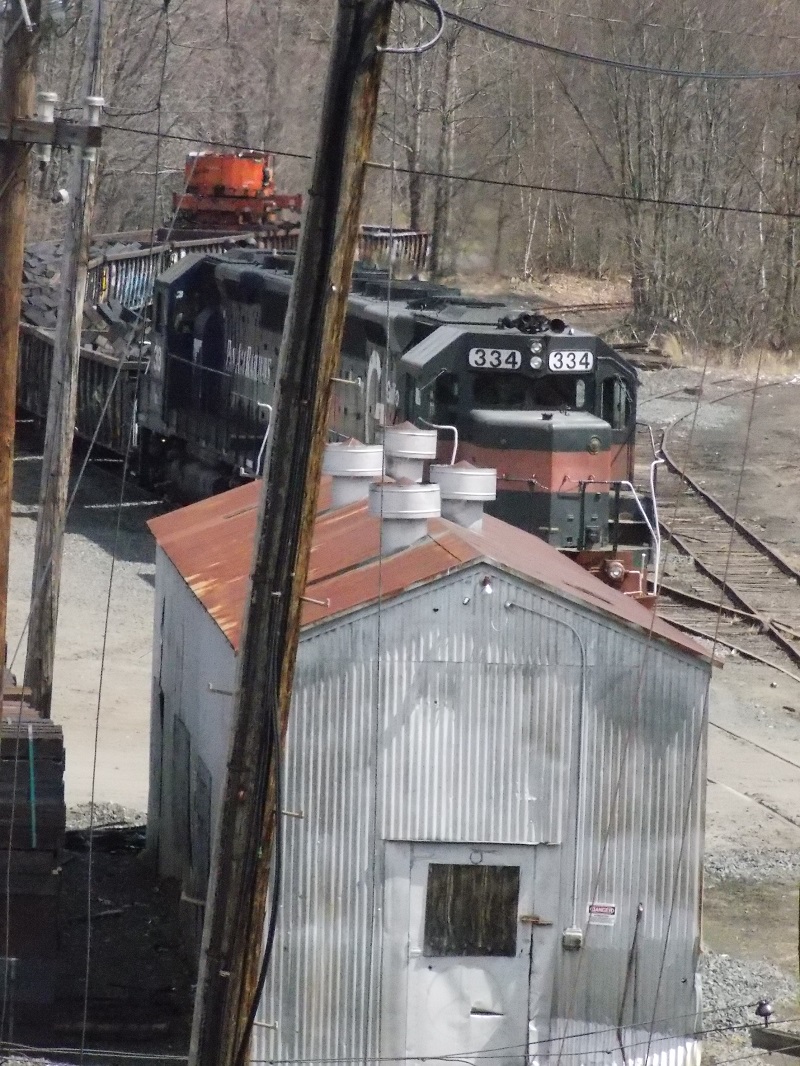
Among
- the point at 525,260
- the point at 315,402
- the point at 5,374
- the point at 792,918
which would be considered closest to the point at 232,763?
the point at 315,402

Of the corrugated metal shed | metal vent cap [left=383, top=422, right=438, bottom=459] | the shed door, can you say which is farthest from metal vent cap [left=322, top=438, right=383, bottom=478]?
the shed door

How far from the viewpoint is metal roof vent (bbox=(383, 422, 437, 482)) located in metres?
12.6

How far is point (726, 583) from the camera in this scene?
24.6 m

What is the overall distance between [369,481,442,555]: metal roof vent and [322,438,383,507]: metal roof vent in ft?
4.75

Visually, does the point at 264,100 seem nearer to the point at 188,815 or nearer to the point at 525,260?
the point at 525,260

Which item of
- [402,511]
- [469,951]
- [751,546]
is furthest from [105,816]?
[751,546]

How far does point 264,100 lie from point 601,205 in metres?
15.0

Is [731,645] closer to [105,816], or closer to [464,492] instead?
[105,816]

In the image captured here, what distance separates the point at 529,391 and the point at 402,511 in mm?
9756

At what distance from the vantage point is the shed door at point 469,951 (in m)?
9.91

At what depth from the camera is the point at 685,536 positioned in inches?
1060

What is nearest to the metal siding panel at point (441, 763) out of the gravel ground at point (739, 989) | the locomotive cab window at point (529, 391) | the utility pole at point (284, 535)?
the gravel ground at point (739, 989)

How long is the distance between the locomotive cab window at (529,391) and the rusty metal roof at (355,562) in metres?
6.08

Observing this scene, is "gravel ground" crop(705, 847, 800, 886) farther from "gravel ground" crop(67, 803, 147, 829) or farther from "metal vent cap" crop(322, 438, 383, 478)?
"gravel ground" crop(67, 803, 147, 829)
